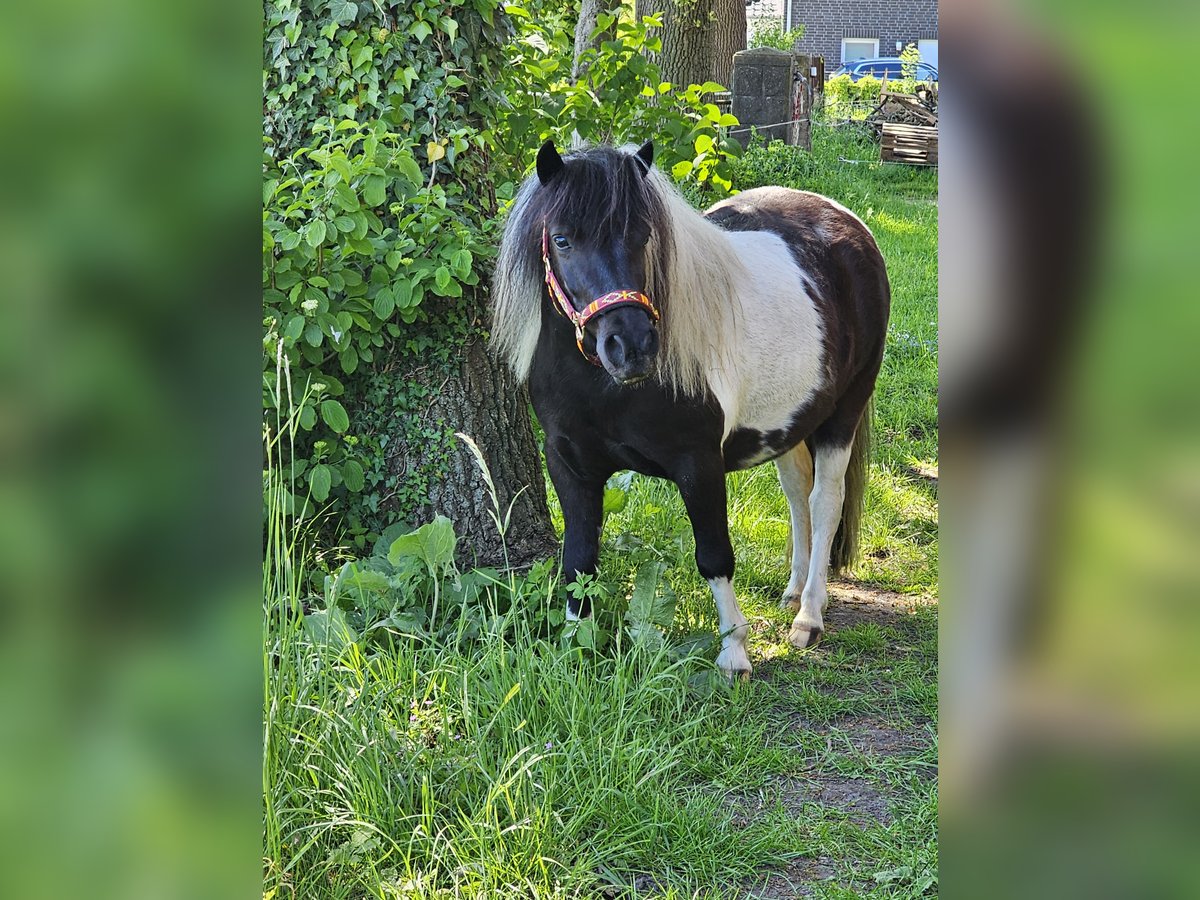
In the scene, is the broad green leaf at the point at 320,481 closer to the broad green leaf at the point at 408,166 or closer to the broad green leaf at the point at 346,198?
the broad green leaf at the point at 346,198

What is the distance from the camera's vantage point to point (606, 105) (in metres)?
4.67

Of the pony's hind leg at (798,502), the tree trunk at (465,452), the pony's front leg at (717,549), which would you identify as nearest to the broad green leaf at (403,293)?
the tree trunk at (465,452)

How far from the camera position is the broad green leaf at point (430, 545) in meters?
3.45

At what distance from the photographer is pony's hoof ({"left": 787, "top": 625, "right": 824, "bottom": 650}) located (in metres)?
4.19

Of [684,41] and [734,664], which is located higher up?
[684,41]

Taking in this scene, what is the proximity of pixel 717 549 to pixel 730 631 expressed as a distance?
0.30 metres

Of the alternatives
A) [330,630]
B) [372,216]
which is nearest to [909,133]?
[372,216]

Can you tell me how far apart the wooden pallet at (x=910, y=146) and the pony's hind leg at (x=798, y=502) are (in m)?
10.6

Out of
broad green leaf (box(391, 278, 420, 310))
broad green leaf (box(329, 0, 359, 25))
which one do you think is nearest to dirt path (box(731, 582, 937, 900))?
broad green leaf (box(391, 278, 420, 310))

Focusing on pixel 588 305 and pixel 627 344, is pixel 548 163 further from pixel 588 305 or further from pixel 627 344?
pixel 627 344

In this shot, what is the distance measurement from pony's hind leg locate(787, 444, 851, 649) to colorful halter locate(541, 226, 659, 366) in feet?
5.20

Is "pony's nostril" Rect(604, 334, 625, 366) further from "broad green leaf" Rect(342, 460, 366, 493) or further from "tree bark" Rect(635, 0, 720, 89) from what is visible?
"tree bark" Rect(635, 0, 720, 89)

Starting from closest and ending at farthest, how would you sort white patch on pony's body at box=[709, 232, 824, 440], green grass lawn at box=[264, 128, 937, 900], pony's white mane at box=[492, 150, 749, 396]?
1. green grass lawn at box=[264, 128, 937, 900]
2. pony's white mane at box=[492, 150, 749, 396]
3. white patch on pony's body at box=[709, 232, 824, 440]
